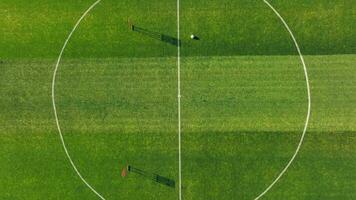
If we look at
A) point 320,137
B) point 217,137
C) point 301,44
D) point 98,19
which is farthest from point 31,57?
point 320,137

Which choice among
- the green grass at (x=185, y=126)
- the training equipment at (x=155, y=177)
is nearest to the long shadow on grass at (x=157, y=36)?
the green grass at (x=185, y=126)

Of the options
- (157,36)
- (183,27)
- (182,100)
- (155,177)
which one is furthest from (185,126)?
(183,27)

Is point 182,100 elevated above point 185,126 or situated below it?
above

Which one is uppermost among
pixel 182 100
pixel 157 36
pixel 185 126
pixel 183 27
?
pixel 183 27

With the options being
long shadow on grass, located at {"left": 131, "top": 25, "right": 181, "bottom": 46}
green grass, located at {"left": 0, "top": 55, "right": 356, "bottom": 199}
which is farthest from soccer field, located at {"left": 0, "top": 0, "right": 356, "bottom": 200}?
long shadow on grass, located at {"left": 131, "top": 25, "right": 181, "bottom": 46}

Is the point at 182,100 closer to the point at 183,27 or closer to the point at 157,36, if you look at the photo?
the point at 157,36

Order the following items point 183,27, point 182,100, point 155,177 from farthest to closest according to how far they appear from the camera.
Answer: point 183,27 < point 182,100 < point 155,177
